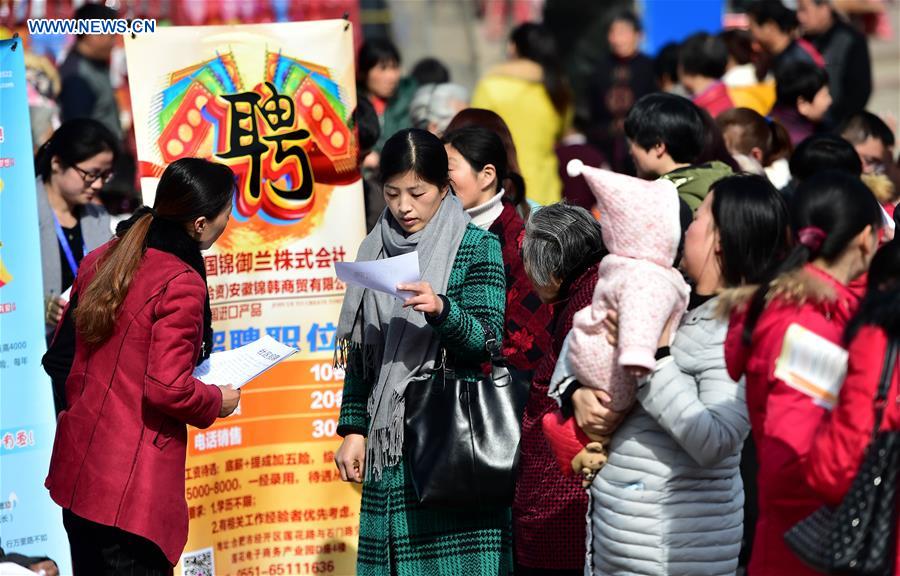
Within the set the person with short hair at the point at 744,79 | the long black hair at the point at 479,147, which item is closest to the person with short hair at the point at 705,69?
the person with short hair at the point at 744,79

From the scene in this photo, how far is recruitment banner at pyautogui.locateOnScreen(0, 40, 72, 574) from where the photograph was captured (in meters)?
5.28

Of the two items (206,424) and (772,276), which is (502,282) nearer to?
(206,424)

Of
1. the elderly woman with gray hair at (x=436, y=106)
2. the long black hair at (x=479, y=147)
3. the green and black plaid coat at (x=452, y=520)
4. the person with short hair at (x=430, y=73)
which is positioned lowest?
the green and black plaid coat at (x=452, y=520)

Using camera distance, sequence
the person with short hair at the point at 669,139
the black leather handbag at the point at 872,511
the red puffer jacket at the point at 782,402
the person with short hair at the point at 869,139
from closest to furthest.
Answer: the black leather handbag at the point at 872,511 < the red puffer jacket at the point at 782,402 < the person with short hair at the point at 669,139 < the person with short hair at the point at 869,139

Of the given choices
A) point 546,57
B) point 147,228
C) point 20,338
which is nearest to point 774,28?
point 546,57

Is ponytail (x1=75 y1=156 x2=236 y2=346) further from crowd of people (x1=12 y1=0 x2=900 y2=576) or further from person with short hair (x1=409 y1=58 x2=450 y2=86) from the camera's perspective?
person with short hair (x1=409 y1=58 x2=450 y2=86)

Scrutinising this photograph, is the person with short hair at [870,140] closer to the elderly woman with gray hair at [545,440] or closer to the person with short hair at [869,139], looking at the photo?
the person with short hair at [869,139]

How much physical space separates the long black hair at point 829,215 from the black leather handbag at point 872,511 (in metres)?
0.35

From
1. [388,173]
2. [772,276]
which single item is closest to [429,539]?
[388,173]

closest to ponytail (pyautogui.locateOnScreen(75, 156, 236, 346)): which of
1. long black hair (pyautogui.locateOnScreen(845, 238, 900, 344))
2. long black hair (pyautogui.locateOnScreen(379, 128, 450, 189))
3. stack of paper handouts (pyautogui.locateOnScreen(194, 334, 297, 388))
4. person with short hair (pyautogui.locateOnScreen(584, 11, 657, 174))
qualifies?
stack of paper handouts (pyautogui.locateOnScreen(194, 334, 297, 388))

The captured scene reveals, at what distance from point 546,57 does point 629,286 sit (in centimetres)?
553

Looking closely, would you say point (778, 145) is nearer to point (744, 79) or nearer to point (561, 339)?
point (744, 79)

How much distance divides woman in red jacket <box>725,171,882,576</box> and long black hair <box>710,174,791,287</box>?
0.24m

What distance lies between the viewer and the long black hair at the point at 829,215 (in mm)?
3197
